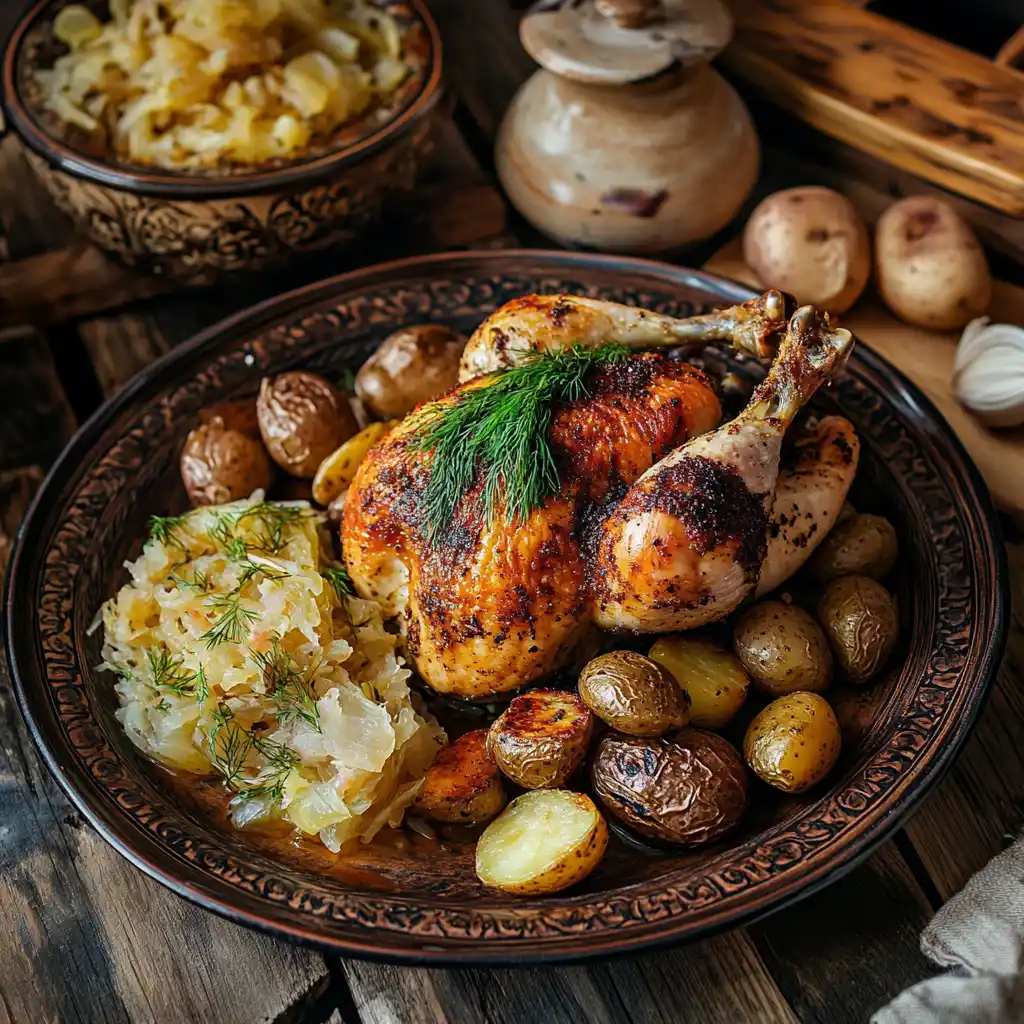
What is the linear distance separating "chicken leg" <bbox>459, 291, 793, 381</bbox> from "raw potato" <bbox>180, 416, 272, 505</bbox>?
1.62 ft

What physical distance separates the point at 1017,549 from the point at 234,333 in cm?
167

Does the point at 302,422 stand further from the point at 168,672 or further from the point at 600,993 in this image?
the point at 600,993

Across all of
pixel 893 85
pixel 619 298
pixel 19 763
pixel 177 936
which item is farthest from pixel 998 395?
pixel 19 763

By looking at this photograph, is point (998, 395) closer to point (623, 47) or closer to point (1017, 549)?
point (1017, 549)

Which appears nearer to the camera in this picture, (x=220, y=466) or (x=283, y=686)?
(x=283, y=686)

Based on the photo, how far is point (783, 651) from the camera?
6.18 ft

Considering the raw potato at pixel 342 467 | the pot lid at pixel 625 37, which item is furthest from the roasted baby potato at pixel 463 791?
the pot lid at pixel 625 37

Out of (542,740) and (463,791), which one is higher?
(542,740)

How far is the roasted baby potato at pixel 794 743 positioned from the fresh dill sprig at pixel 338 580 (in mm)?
737

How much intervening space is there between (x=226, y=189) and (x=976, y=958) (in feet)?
6.62

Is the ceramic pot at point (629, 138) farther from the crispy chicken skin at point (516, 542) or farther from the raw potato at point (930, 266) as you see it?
the crispy chicken skin at point (516, 542)

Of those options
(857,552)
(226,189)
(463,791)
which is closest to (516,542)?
(463,791)

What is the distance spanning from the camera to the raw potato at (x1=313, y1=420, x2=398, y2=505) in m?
2.18

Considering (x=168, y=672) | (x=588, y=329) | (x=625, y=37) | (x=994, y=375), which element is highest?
(x=625, y=37)
